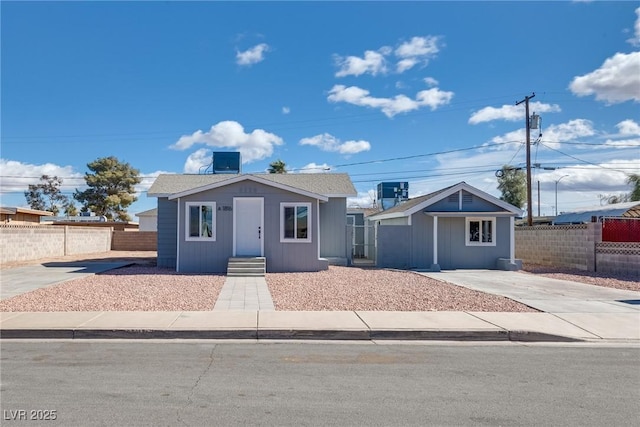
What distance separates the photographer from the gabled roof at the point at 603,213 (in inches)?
1064

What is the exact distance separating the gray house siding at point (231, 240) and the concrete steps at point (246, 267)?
810 mm

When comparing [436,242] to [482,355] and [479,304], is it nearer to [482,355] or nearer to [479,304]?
Result: [479,304]

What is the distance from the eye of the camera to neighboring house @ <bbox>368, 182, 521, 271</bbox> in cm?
2000

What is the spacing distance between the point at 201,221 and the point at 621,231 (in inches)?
634

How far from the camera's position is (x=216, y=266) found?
1762cm

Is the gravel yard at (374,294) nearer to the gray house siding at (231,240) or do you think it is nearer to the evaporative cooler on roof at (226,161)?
the gray house siding at (231,240)

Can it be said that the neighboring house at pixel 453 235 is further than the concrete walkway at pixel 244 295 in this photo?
Yes

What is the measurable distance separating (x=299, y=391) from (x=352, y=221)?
66.4ft

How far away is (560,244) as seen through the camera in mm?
20672

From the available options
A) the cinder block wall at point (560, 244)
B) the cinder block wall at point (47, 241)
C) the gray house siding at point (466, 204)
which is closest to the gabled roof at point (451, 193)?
the gray house siding at point (466, 204)

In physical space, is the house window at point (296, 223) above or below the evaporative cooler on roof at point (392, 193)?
below

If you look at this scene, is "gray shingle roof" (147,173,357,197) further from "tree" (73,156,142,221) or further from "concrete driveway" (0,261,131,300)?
"tree" (73,156,142,221)

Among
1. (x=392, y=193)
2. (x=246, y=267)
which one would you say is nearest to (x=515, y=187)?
(x=392, y=193)

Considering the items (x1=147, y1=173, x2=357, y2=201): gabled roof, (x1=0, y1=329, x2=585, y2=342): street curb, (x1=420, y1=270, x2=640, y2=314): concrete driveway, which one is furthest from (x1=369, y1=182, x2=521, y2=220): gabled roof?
(x1=0, y1=329, x2=585, y2=342): street curb
